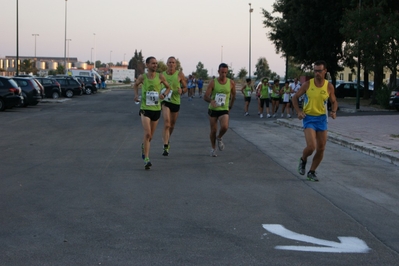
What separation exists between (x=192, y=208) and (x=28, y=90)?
24.5 m

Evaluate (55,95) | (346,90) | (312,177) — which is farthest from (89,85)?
(312,177)

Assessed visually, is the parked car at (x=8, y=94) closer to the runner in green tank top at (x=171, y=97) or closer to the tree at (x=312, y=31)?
the runner in green tank top at (x=171, y=97)

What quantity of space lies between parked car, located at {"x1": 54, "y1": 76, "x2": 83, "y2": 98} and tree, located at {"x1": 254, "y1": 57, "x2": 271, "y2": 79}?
5493 centimetres

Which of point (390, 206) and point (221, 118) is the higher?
point (221, 118)

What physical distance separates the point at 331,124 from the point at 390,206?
1315 cm

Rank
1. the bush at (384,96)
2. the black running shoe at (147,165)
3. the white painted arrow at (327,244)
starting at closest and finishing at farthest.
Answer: the white painted arrow at (327,244) < the black running shoe at (147,165) < the bush at (384,96)

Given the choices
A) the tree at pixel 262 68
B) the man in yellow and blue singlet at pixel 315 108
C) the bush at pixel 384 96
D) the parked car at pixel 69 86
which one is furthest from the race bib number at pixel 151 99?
the tree at pixel 262 68

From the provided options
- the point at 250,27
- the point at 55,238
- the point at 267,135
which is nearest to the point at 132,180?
the point at 55,238

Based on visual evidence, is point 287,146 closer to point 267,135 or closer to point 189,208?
point 267,135

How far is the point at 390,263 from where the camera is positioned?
17.0 ft

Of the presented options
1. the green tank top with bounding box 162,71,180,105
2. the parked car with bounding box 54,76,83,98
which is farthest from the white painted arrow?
the parked car with bounding box 54,76,83,98

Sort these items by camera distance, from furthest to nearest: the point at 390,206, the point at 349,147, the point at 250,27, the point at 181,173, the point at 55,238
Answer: the point at 250,27
the point at 349,147
the point at 181,173
the point at 390,206
the point at 55,238

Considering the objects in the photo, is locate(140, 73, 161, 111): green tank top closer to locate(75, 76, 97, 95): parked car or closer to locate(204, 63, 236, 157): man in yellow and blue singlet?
locate(204, 63, 236, 157): man in yellow and blue singlet

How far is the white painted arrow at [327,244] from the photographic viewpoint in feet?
18.2
